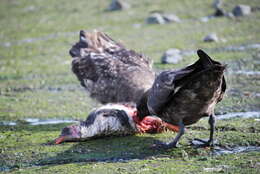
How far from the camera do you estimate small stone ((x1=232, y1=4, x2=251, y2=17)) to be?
16344mm

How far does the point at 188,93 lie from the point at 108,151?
52.2 inches

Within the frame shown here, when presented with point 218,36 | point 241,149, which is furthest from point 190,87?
point 218,36

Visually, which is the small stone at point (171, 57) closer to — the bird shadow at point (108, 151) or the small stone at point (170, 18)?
the small stone at point (170, 18)

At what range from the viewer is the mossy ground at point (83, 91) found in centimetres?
645

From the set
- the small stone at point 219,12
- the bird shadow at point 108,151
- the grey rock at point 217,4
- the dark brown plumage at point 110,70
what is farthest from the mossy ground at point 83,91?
the dark brown plumage at point 110,70

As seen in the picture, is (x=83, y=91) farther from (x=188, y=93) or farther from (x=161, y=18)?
(x=161, y=18)

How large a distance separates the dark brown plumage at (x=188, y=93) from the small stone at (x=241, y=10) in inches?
392

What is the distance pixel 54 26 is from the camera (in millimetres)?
18562

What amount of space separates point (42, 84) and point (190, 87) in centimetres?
589

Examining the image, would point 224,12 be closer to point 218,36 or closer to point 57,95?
point 218,36

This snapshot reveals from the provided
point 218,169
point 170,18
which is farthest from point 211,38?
point 218,169

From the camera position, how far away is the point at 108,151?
6.95 m

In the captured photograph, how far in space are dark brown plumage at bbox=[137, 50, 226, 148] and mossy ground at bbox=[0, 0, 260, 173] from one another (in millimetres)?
443

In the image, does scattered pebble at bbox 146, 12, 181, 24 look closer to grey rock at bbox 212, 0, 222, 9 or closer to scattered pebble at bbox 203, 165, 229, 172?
grey rock at bbox 212, 0, 222, 9
